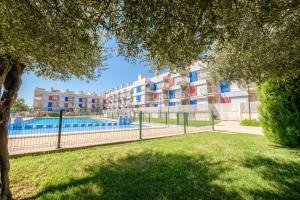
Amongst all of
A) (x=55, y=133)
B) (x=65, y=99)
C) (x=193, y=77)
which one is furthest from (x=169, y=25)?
(x=65, y=99)

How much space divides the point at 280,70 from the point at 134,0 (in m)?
4.68

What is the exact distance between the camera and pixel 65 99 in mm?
68125

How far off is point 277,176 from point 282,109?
3.89 meters

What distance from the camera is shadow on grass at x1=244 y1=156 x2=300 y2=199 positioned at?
3.38 m

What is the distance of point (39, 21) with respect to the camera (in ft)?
9.52

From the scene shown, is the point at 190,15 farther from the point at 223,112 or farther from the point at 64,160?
the point at 223,112

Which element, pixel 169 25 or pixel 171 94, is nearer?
pixel 169 25

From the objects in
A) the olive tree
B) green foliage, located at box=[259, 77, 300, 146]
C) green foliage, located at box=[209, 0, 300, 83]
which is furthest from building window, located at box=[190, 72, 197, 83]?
the olive tree

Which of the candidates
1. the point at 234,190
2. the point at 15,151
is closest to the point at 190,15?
the point at 234,190

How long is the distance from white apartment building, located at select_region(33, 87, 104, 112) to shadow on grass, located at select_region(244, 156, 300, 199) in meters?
59.1

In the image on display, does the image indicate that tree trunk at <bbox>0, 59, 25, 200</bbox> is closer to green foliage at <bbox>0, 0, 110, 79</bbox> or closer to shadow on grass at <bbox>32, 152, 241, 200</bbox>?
green foliage at <bbox>0, 0, 110, 79</bbox>

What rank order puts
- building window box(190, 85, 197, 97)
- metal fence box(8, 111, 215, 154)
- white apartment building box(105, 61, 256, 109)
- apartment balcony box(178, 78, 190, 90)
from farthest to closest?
apartment balcony box(178, 78, 190, 90) < building window box(190, 85, 197, 97) < white apartment building box(105, 61, 256, 109) < metal fence box(8, 111, 215, 154)

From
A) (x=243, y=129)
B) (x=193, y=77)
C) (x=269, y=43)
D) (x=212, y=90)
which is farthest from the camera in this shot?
(x=193, y=77)

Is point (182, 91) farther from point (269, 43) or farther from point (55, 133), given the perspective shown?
point (269, 43)
